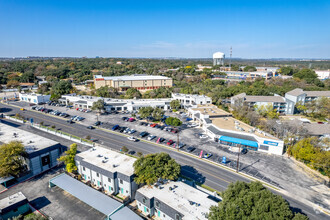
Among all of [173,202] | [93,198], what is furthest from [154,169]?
[93,198]

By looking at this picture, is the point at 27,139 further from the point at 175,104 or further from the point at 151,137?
the point at 175,104

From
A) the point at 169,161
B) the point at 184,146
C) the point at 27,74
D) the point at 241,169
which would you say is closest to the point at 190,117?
the point at 184,146

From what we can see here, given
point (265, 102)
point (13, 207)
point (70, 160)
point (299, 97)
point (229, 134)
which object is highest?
point (299, 97)

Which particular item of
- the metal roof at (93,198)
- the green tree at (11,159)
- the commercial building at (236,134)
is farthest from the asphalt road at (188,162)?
the green tree at (11,159)

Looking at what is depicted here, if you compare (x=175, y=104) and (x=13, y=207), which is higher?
(x=175, y=104)

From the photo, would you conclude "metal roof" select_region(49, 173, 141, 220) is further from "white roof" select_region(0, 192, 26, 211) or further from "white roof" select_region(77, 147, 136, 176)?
"white roof" select_region(0, 192, 26, 211)

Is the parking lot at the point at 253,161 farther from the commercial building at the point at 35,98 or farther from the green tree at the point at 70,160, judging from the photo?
the commercial building at the point at 35,98

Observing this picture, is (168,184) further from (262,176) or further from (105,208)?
(262,176)
